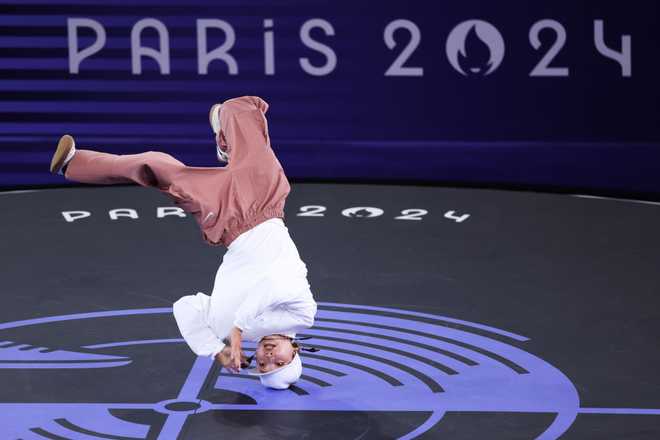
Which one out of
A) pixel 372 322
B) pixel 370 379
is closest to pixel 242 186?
pixel 370 379

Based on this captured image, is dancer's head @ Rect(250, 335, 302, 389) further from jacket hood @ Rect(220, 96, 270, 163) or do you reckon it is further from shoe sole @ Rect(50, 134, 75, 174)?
shoe sole @ Rect(50, 134, 75, 174)

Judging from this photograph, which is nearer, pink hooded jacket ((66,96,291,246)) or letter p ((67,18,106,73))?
pink hooded jacket ((66,96,291,246))

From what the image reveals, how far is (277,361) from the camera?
14.4ft

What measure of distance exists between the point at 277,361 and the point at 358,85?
4.35m

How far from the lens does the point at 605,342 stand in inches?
198

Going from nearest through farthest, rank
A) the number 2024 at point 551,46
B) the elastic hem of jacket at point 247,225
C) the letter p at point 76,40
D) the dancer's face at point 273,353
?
the dancer's face at point 273,353 < the elastic hem of jacket at point 247,225 < the number 2024 at point 551,46 < the letter p at point 76,40

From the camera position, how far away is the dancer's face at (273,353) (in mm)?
4359

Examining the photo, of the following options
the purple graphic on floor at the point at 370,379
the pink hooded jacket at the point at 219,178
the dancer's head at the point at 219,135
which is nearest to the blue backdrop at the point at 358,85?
the purple graphic on floor at the point at 370,379

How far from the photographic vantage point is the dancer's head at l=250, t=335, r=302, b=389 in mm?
4371

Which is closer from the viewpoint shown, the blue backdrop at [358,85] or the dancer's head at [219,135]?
the dancer's head at [219,135]

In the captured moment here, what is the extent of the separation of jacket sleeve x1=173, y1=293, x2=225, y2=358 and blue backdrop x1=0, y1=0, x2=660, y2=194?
4.13 metres

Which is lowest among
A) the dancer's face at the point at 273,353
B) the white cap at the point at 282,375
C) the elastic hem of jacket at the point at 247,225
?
the white cap at the point at 282,375

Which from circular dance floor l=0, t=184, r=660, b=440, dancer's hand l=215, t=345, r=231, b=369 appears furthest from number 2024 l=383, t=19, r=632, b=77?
dancer's hand l=215, t=345, r=231, b=369

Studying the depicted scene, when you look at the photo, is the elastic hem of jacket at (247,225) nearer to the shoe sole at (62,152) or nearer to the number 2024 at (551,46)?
the shoe sole at (62,152)
